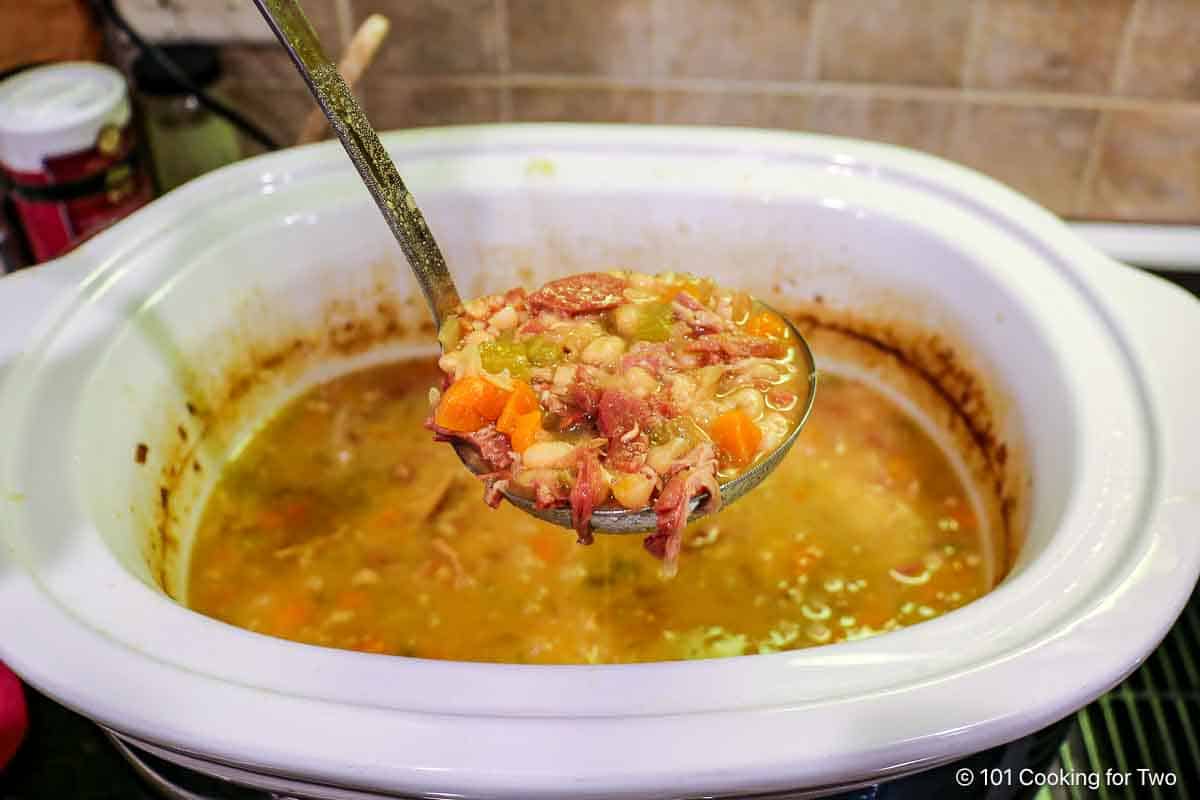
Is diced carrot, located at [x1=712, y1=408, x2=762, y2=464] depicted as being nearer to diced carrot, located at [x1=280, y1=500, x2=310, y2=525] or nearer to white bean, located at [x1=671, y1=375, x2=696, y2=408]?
white bean, located at [x1=671, y1=375, x2=696, y2=408]

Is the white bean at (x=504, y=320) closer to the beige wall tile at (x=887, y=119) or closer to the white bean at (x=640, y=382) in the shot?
the white bean at (x=640, y=382)

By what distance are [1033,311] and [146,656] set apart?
0.86 metres

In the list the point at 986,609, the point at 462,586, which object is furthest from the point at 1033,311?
the point at 462,586

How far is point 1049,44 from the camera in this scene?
1.61 metres

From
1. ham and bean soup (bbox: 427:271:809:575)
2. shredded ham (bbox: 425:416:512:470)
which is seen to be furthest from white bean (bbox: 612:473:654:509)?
shredded ham (bbox: 425:416:512:470)

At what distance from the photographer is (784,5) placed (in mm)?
1604

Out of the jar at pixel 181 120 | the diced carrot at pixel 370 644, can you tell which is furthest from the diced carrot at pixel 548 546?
the jar at pixel 181 120

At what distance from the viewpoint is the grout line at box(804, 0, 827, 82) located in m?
1.60

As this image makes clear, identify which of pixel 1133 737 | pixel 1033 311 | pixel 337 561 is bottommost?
pixel 1133 737

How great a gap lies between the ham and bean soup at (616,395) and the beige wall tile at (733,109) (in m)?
0.75

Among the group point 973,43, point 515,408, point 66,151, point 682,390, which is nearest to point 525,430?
point 515,408

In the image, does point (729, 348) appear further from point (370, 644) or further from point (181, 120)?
point (181, 120)

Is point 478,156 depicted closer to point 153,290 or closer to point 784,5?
point 153,290

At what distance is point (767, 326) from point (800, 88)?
0.77 m
